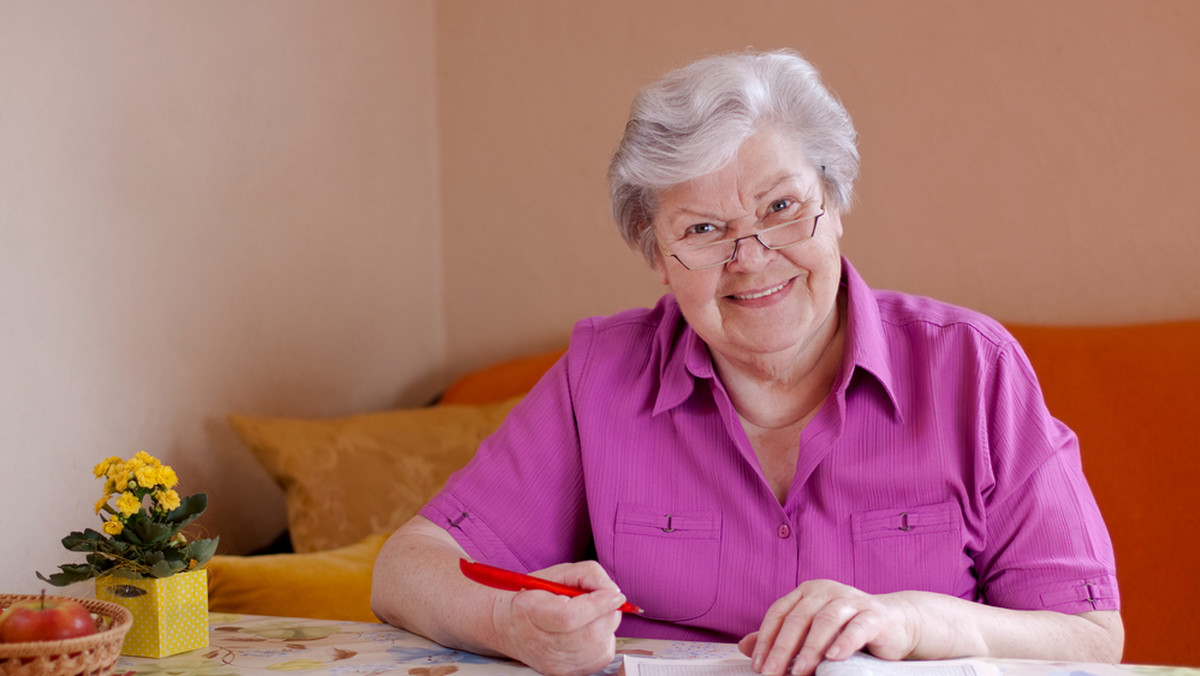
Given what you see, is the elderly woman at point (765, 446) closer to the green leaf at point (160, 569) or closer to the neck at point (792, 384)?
the neck at point (792, 384)

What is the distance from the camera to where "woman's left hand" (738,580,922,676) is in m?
1.02

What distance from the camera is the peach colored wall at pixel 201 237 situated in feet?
5.42

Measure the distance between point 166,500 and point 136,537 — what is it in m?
0.05

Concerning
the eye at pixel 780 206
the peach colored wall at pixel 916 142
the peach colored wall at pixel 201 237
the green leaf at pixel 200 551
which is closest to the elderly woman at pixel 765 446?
the eye at pixel 780 206

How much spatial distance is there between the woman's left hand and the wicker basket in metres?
0.60

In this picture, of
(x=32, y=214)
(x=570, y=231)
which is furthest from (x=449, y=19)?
(x=32, y=214)

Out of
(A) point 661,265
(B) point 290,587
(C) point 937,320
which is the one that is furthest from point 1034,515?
(B) point 290,587

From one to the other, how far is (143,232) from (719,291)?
41.2 inches

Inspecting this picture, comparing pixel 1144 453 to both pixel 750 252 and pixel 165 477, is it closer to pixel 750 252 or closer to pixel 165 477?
pixel 750 252

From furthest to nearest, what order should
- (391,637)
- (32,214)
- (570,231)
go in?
(570,231)
(32,214)
(391,637)

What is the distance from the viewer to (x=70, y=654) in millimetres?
977

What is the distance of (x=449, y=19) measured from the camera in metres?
2.80

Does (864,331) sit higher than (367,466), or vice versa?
(864,331)

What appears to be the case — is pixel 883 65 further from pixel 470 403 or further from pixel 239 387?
pixel 239 387
